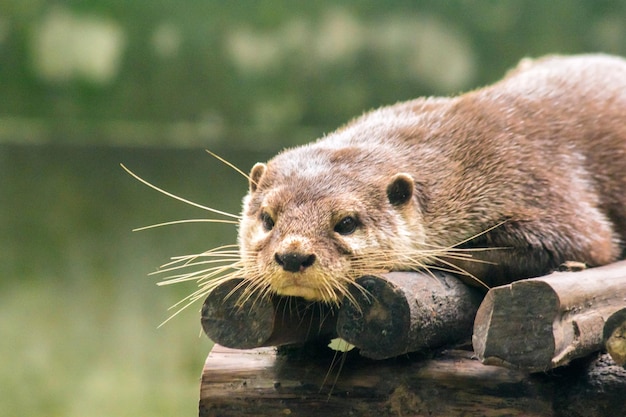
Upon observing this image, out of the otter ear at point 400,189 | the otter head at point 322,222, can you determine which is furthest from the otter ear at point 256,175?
the otter ear at point 400,189

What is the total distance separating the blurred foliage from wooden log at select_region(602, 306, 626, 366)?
13.4 ft

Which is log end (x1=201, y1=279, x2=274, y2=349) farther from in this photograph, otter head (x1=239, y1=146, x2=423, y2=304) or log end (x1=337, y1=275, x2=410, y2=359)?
log end (x1=337, y1=275, x2=410, y2=359)

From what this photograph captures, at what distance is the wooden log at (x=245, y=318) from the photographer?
258cm

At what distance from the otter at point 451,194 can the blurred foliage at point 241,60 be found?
8.59ft

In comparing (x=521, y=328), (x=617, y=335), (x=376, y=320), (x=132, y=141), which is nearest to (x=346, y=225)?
(x=376, y=320)

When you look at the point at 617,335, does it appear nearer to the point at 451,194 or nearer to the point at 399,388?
the point at 399,388

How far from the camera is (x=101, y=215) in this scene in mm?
6090

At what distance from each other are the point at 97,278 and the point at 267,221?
3.50 metres

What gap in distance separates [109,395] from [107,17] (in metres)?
2.57

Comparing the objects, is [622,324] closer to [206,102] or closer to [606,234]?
[606,234]

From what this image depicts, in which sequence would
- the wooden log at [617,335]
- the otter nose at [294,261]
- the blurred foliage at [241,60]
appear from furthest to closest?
the blurred foliage at [241,60], the otter nose at [294,261], the wooden log at [617,335]

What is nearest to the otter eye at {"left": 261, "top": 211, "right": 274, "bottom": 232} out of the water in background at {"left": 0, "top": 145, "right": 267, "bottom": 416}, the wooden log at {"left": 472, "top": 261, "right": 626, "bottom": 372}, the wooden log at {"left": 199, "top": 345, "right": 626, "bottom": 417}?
the wooden log at {"left": 199, "top": 345, "right": 626, "bottom": 417}

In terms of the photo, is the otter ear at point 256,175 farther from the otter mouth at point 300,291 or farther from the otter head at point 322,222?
the otter mouth at point 300,291

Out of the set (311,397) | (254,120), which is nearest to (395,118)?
(311,397)
